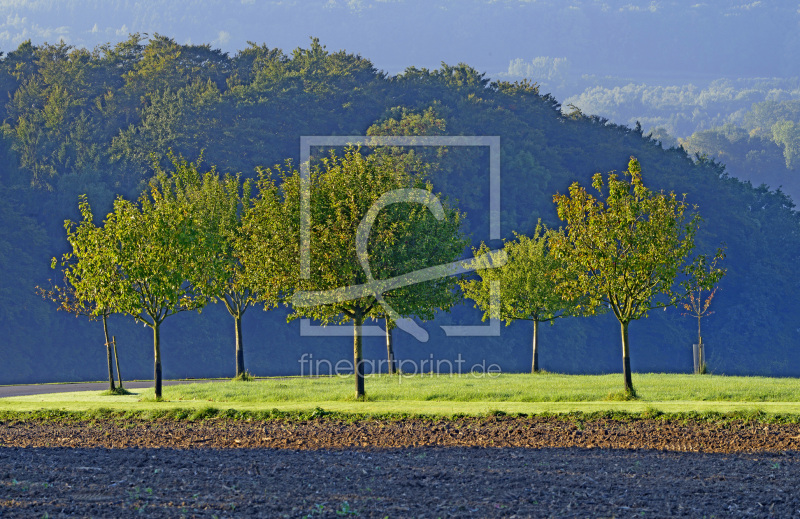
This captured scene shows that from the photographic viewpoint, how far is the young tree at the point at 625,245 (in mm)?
27750

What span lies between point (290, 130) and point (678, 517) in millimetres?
89837

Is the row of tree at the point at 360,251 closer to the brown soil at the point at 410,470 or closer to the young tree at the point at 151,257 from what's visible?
the young tree at the point at 151,257

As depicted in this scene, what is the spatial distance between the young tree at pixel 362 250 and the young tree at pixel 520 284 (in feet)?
49.1

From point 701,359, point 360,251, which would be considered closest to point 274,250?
point 360,251

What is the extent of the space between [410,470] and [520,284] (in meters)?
31.0

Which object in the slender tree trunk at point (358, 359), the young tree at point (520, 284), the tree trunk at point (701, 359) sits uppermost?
the young tree at point (520, 284)

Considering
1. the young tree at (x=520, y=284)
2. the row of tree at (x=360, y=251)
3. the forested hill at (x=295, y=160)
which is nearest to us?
the row of tree at (x=360, y=251)

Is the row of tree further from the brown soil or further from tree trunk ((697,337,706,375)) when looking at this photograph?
tree trunk ((697,337,706,375))

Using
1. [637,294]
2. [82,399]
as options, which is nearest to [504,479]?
[637,294]

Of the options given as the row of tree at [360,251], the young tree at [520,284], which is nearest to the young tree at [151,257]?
the row of tree at [360,251]

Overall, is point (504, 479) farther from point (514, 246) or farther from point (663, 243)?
point (514, 246)

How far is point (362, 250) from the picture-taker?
2842 centimetres

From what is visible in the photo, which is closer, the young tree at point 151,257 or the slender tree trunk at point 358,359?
Answer: the slender tree trunk at point 358,359

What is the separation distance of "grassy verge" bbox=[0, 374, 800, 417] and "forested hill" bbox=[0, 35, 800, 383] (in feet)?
164
